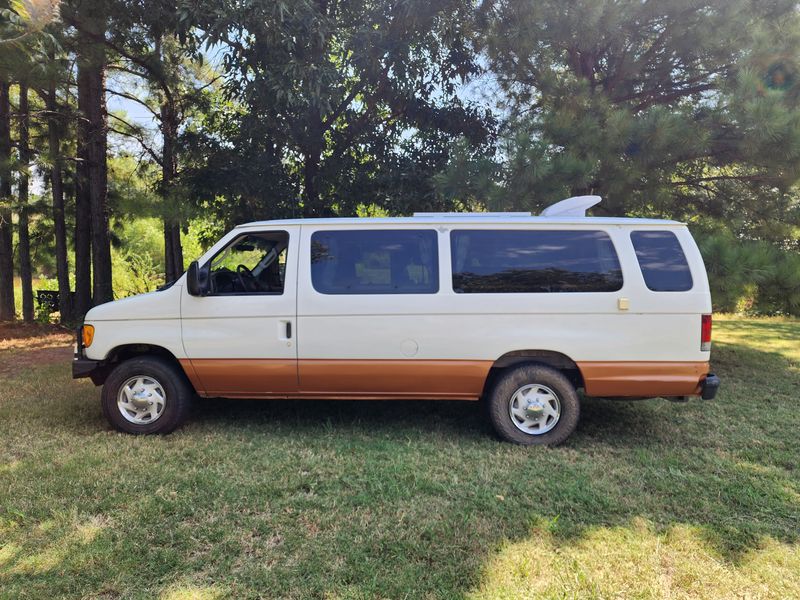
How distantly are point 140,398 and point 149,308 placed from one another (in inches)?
31.5

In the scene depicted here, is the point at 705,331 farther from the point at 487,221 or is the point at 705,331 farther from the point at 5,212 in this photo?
the point at 5,212

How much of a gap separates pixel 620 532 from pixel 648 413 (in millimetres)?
2598

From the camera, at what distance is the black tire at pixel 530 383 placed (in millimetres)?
4445

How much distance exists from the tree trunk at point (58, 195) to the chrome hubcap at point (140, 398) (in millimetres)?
6883

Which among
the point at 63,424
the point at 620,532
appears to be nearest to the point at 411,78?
the point at 63,424

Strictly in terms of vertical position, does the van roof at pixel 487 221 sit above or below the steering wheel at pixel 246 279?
above

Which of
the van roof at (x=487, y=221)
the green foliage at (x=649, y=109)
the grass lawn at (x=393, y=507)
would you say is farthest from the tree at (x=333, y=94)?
the grass lawn at (x=393, y=507)

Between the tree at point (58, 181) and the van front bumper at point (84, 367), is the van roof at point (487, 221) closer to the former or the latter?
the van front bumper at point (84, 367)

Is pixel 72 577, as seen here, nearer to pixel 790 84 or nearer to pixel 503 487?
pixel 503 487

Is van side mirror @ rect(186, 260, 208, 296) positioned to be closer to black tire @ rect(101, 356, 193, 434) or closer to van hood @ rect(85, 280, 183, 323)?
van hood @ rect(85, 280, 183, 323)

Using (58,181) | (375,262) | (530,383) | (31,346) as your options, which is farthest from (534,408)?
(58,181)

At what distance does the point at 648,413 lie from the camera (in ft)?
17.9

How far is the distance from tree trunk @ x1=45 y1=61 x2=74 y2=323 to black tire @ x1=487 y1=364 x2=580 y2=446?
30.1 feet

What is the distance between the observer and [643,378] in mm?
4414
